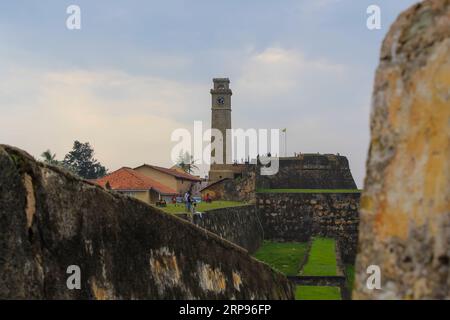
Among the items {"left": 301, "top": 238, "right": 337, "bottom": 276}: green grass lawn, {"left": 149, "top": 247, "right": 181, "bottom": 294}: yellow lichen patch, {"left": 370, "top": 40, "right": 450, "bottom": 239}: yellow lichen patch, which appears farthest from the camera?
{"left": 301, "top": 238, "right": 337, "bottom": 276}: green grass lawn

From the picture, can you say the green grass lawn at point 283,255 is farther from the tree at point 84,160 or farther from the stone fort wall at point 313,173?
the tree at point 84,160

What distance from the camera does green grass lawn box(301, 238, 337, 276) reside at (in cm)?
1540

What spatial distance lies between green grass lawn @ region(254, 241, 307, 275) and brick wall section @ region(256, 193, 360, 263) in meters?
0.71

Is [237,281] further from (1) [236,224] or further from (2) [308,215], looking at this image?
(2) [308,215]

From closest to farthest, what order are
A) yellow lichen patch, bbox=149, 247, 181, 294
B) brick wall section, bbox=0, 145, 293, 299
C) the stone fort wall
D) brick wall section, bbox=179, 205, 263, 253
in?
brick wall section, bbox=0, 145, 293, 299 → yellow lichen patch, bbox=149, 247, 181, 294 → brick wall section, bbox=179, 205, 263, 253 → the stone fort wall

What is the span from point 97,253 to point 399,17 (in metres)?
2.88

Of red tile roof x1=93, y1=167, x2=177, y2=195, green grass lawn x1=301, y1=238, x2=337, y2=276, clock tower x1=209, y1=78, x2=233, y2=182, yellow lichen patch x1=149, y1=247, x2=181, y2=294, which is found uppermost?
clock tower x1=209, y1=78, x2=233, y2=182

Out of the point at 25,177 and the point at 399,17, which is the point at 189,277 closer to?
the point at 25,177

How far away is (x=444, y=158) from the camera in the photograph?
265cm

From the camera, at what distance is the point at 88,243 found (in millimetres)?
4641

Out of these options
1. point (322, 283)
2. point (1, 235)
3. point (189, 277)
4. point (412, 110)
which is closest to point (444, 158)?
point (412, 110)

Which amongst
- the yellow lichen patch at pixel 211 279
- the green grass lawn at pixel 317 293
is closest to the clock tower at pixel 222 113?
the green grass lawn at pixel 317 293

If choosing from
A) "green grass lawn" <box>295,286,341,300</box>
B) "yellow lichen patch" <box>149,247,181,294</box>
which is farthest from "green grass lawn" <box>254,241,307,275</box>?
"yellow lichen patch" <box>149,247,181,294</box>

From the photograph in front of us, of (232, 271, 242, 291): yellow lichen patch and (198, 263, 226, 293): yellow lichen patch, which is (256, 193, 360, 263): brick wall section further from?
(198, 263, 226, 293): yellow lichen patch
